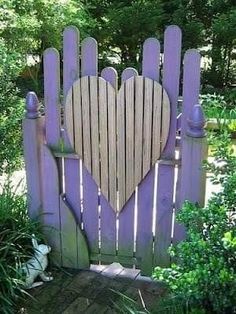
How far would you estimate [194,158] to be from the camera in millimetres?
2328

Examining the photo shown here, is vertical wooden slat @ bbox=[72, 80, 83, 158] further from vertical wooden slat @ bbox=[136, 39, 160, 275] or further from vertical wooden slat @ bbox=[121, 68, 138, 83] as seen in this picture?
vertical wooden slat @ bbox=[136, 39, 160, 275]

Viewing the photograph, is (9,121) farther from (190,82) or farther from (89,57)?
(190,82)

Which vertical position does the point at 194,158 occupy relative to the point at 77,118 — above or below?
below

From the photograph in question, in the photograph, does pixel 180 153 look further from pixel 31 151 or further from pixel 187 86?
pixel 31 151

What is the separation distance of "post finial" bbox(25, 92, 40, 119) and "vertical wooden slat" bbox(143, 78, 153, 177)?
0.60m

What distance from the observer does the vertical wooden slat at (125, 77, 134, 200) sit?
2.36 m

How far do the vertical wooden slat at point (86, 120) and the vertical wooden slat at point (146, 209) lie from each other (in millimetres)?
311

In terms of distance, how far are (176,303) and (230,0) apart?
6.50 m

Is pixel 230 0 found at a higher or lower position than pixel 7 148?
higher

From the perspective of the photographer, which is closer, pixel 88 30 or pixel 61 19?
pixel 61 19

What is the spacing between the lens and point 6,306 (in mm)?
2359

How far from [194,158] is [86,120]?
2.00ft

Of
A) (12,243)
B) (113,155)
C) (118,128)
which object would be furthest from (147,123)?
(12,243)

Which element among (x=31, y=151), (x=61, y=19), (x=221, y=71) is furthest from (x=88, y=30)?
(x=31, y=151)
